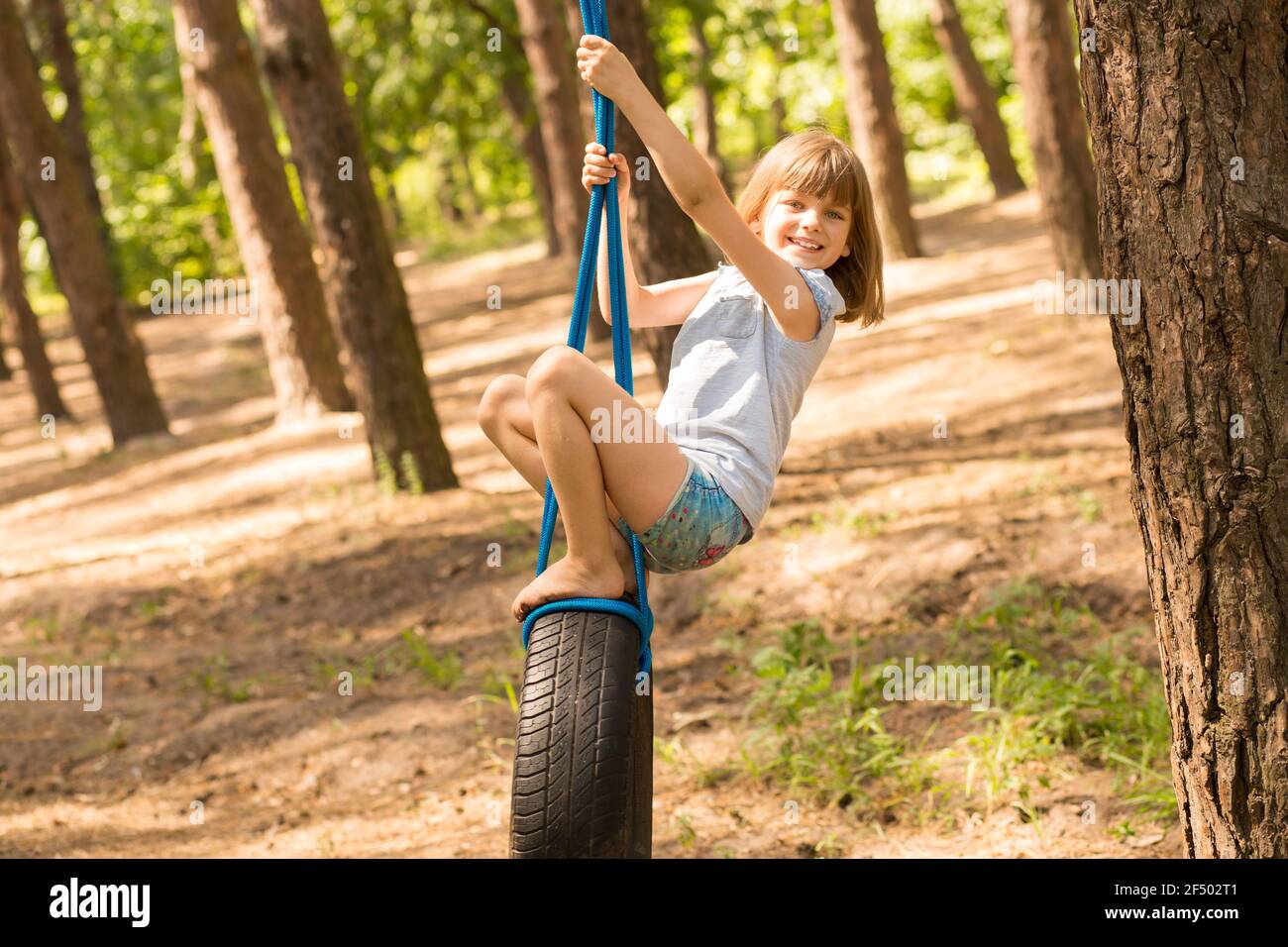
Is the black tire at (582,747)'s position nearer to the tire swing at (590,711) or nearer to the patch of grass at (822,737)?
the tire swing at (590,711)

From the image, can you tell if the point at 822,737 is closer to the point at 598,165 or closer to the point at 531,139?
the point at 598,165

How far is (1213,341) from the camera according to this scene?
253 cm

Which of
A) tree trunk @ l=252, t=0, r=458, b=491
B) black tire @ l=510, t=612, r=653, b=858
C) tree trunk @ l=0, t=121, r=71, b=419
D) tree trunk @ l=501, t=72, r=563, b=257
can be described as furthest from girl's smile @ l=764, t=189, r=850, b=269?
tree trunk @ l=501, t=72, r=563, b=257

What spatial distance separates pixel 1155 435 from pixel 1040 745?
1.84 meters

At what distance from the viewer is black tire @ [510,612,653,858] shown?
2496 mm

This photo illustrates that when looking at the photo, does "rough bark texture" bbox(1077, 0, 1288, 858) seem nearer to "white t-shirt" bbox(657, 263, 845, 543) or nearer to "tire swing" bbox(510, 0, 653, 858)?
"white t-shirt" bbox(657, 263, 845, 543)

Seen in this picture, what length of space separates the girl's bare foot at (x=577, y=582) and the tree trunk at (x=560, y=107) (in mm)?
7429

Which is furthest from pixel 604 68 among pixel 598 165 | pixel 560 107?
pixel 560 107

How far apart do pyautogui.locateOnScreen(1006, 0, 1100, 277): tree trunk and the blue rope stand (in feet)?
21.5

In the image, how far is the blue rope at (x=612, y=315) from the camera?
8.80 feet

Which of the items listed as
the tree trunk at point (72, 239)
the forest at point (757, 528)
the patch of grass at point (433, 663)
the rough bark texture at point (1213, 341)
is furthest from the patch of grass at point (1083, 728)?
the tree trunk at point (72, 239)
